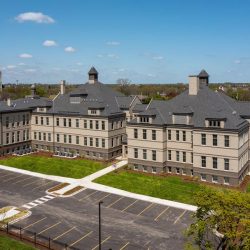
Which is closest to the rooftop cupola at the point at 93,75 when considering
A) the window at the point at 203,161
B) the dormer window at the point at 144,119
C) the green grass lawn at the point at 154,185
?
the dormer window at the point at 144,119

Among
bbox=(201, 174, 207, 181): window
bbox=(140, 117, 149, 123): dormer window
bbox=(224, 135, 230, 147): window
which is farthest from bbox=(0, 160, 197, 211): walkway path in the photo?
bbox=(224, 135, 230, 147): window

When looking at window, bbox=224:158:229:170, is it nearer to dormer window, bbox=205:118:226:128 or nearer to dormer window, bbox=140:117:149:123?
dormer window, bbox=205:118:226:128

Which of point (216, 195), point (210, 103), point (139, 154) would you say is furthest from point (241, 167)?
point (216, 195)

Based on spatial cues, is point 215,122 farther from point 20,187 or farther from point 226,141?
point 20,187

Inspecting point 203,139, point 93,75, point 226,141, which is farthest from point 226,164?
point 93,75

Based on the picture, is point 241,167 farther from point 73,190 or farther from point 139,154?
point 73,190

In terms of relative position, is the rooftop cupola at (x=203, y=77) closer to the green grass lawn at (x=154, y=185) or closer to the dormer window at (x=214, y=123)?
the dormer window at (x=214, y=123)
